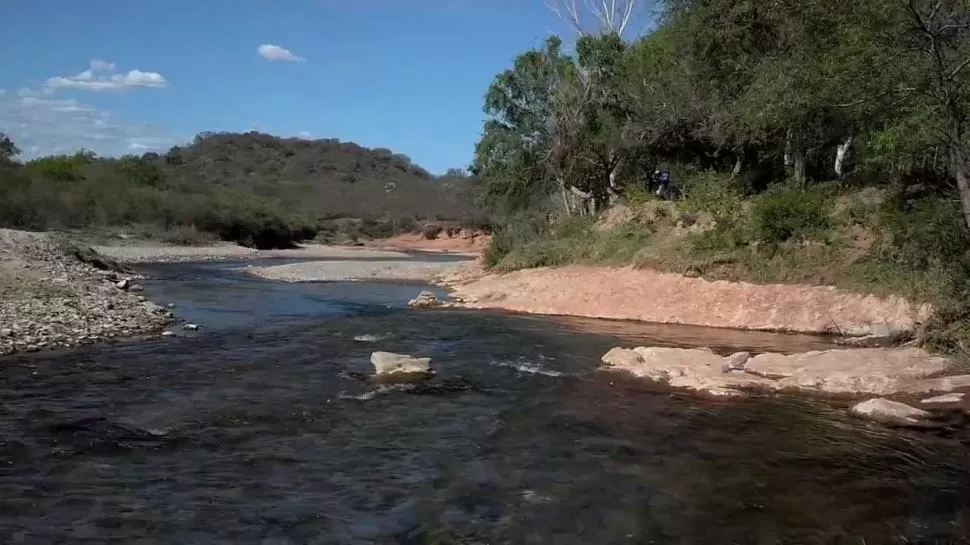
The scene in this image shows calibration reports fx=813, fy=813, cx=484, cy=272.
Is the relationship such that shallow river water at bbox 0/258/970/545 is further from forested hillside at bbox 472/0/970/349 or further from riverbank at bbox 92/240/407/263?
riverbank at bbox 92/240/407/263

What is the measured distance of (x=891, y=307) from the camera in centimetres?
2144

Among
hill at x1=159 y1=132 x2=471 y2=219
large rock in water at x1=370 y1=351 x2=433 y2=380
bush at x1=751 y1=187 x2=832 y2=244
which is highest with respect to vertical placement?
hill at x1=159 y1=132 x2=471 y2=219

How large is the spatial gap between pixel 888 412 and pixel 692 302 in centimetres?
1272

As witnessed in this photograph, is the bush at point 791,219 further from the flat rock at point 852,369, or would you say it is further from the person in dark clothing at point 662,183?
the person in dark clothing at point 662,183

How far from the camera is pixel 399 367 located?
15.5m

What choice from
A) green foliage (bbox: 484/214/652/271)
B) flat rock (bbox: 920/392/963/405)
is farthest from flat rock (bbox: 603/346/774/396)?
green foliage (bbox: 484/214/652/271)

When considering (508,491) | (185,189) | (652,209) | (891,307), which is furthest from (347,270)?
(185,189)

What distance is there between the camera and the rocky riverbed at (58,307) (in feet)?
57.2

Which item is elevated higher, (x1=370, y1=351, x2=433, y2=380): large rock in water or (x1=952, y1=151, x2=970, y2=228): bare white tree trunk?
(x1=952, y1=151, x2=970, y2=228): bare white tree trunk

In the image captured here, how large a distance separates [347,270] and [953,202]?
31199mm

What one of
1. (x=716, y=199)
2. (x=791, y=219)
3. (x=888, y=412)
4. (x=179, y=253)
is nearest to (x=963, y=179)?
(x=888, y=412)

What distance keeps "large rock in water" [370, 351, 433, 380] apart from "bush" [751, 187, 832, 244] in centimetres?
1460

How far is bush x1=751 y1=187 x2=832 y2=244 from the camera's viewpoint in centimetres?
2567

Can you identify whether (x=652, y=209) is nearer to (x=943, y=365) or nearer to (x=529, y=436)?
(x=943, y=365)
